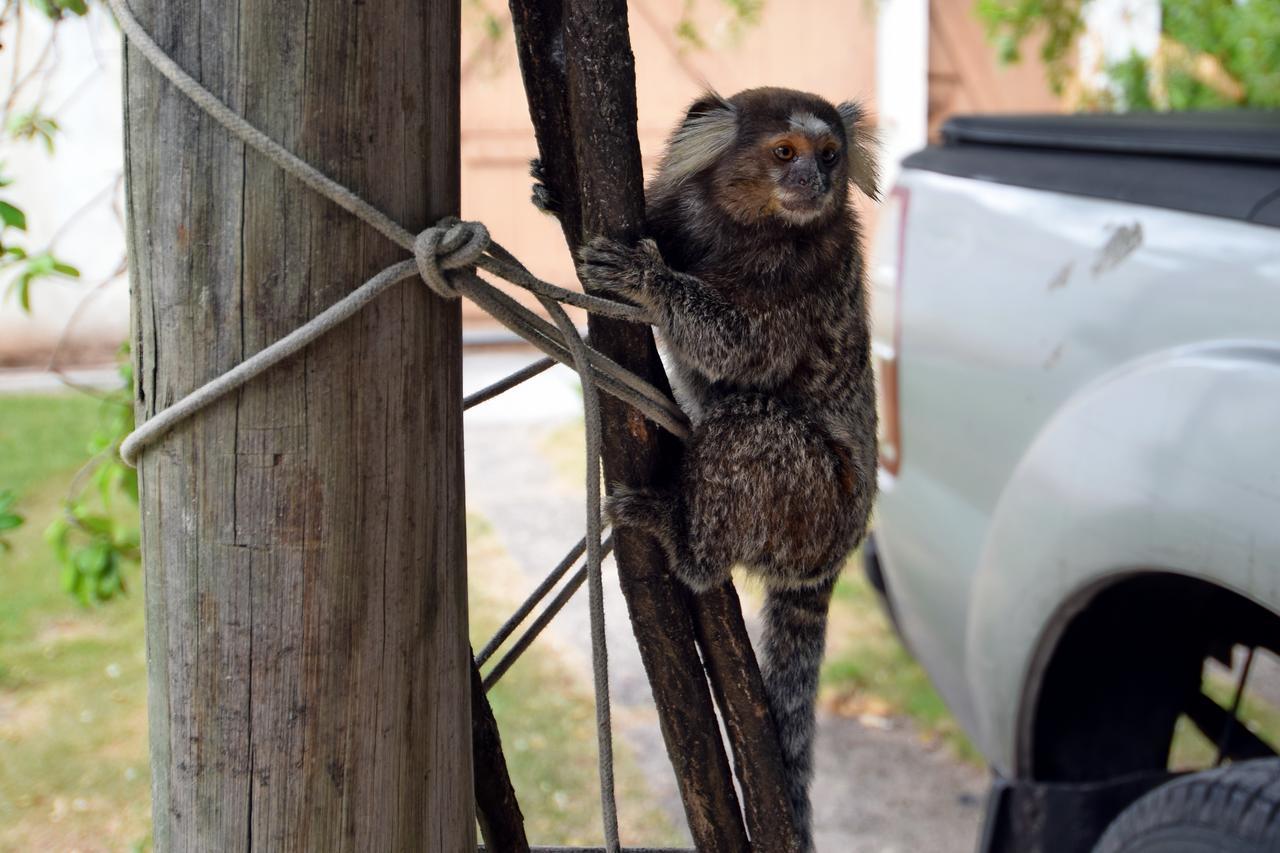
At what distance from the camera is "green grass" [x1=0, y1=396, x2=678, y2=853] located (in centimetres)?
457

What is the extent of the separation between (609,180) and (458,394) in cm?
→ 46

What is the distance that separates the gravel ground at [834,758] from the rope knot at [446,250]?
3509mm

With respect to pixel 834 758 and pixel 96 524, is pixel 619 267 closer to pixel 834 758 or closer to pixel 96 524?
pixel 96 524

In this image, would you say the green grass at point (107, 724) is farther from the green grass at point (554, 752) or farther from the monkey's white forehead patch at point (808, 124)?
the monkey's white forehead patch at point (808, 124)

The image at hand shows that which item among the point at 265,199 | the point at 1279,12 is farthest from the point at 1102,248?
the point at 1279,12

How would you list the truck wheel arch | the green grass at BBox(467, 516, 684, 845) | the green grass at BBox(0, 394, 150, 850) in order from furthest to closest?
the green grass at BBox(467, 516, 684, 845), the green grass at BBox(0, 394, 150, 850), the truck wheel arch

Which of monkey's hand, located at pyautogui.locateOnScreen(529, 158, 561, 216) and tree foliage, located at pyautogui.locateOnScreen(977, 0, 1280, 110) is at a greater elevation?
tree foliage, located at pyautogui.locateOnScreen(977, 0, 1280, 110)

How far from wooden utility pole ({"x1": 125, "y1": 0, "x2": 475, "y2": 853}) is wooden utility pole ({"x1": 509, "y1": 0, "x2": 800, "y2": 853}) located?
1.03 ft

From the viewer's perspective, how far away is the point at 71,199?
10.5 meters

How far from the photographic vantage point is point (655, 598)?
7.01 ft

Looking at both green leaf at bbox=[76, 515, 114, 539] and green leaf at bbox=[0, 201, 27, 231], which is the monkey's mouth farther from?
green leaf at bbox=[76, 515, 114, 539]

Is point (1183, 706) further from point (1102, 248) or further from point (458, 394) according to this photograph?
point (458, 394)

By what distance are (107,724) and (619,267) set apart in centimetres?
415

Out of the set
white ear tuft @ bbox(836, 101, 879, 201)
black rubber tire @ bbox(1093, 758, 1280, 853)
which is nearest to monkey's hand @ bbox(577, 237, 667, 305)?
white ear tuft @ bbox(836, 101, 879, 201)
